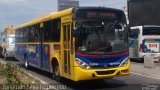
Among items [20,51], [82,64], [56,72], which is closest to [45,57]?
[56,72]

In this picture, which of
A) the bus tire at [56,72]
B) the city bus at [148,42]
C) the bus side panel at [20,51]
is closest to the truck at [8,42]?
the bus side panel at [20,51]

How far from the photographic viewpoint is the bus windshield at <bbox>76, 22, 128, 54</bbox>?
46.8 feet

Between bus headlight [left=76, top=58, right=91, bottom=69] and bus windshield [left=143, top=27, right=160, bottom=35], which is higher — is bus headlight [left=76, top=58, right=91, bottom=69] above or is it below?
below

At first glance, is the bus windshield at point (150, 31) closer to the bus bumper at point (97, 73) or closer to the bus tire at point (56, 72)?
the bus tire at point (56, 72)

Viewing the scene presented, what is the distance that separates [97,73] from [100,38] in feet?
4.24

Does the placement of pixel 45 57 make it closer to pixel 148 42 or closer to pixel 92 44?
pixel 92 44

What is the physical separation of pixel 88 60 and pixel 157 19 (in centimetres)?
3571

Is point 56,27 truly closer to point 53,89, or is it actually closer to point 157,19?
point 53,89

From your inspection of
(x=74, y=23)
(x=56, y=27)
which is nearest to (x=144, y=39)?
(x=56, y=27)

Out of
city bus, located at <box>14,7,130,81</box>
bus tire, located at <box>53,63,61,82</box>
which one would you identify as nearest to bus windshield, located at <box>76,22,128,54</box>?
city bus, located at <box>14,7,130,81</box>

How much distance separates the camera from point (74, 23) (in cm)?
1430

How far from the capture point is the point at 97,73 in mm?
14219

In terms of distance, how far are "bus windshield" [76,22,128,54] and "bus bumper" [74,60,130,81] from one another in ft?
2.13

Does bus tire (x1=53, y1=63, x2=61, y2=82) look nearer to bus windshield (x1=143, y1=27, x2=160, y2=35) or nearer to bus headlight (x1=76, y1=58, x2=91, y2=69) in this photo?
bus headlight (x1=76, y1=58, x2=91, y2=69)
